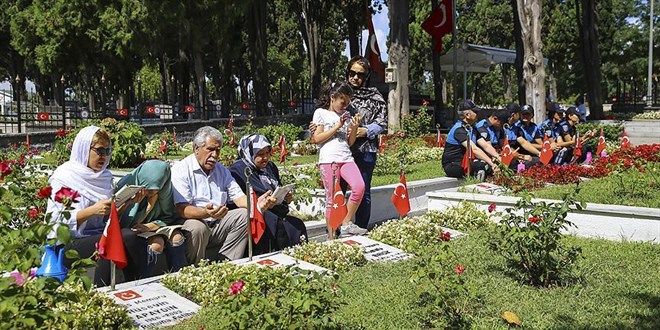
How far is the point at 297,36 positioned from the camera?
171 ft

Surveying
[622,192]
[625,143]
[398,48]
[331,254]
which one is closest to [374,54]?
[398,48]

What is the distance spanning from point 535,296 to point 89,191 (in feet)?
10.6

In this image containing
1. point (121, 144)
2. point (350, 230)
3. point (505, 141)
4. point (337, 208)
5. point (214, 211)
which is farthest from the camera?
point (121, 144)

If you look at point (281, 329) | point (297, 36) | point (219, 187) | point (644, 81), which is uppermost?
point (297, 36)

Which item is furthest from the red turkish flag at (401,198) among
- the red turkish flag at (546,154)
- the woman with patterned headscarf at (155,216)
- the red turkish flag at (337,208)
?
the red turkish flag at (546,154)

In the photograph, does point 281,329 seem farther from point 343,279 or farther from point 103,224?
point 103,224

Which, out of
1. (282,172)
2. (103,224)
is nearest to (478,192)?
(282,172)

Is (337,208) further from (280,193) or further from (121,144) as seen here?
(121,144)

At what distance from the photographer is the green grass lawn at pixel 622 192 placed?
23.7 ft

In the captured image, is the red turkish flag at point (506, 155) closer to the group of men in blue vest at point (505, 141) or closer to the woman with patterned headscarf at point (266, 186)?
the group of men in blue vest at point (505, 141)

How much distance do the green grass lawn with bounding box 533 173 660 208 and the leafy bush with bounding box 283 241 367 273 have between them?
270 cm

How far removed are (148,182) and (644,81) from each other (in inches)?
2303

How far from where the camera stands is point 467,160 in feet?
30.7

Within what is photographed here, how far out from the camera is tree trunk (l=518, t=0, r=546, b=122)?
48.5 feet
